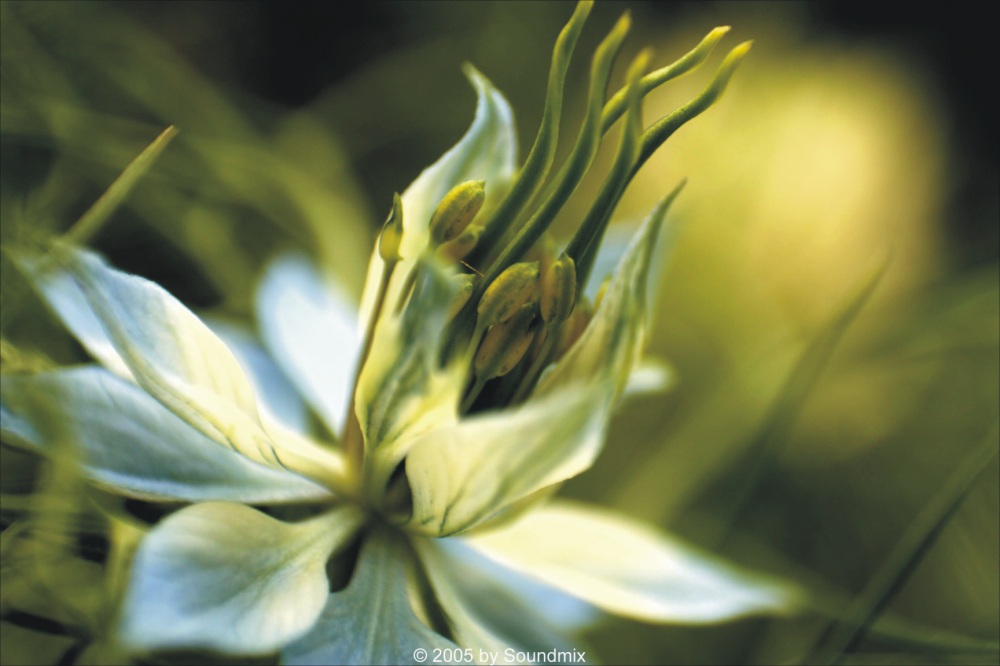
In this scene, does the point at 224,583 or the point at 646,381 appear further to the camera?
the point at 646,381

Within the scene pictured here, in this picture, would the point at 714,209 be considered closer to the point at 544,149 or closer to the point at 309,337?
the point at 309,337

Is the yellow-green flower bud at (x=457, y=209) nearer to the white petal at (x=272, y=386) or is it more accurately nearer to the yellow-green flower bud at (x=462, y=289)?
the yellow-green flower bud at (x=462, y=289)

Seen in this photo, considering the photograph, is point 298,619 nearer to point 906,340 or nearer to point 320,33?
point 906,340

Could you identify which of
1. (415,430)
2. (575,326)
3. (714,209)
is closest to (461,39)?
(714,209)

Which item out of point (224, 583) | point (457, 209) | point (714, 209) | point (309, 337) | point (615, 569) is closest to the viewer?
point (224, 583)

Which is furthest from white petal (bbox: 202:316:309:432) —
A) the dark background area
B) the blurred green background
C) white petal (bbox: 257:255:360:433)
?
the dark background area

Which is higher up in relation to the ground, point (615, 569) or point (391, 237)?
point (391, 237)

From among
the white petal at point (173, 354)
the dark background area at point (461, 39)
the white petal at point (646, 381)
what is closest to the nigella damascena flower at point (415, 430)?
the white petal at point (173, 354)
